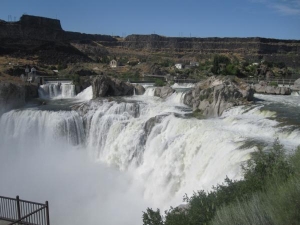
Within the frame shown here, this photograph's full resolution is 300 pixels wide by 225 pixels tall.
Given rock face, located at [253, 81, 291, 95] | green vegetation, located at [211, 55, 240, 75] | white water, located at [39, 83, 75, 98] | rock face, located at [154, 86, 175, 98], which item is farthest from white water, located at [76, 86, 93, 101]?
green vegetation, located at [211, 55, 240, 75]

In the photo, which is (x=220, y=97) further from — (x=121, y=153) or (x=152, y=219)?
(x=152, y=219)

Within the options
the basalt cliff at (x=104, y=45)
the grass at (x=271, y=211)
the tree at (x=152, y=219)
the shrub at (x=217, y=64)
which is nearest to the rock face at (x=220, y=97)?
the tree at (x=152, y=219)

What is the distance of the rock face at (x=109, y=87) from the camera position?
91.2ft

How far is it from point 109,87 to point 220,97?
1091 centimetres

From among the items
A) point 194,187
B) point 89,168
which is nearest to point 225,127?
point 194,187

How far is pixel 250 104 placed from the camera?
20.0 m

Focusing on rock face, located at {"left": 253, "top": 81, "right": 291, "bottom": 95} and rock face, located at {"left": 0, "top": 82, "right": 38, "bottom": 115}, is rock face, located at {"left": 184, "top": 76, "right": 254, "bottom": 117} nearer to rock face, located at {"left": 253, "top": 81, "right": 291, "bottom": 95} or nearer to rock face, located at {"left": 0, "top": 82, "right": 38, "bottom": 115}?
rock face, located at {"left": 253, "top": 81, "right": 291, "bottom": 95}

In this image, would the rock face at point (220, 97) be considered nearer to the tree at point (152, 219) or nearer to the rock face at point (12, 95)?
the tree at point (152, 219)

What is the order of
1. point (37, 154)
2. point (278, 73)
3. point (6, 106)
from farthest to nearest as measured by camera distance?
point (278, 73), point (6, 106), point (37, 154)

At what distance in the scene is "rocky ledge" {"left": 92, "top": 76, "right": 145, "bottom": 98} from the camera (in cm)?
2781

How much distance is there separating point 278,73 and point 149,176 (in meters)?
41.8

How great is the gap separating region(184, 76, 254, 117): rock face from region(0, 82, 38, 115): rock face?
12.9 metres

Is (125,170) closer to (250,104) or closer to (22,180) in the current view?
(22,180)

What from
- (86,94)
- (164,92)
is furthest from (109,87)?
(164,92)
